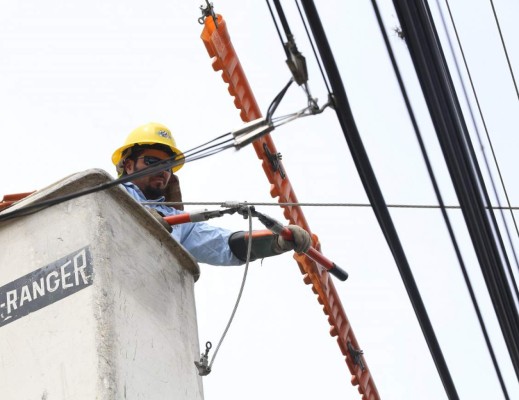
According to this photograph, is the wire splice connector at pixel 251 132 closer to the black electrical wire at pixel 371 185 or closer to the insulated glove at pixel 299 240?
the black electrical wire at pixel 371 185

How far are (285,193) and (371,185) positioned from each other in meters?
4.68

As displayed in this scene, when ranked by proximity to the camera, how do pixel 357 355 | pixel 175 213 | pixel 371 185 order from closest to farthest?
pixel 371 185 < pixel 175 213 < pixel 357 355

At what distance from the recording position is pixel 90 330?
209 inches

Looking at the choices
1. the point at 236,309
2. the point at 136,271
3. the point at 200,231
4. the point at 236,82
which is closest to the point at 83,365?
the point at 136,271

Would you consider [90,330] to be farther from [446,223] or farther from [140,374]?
[446,223]

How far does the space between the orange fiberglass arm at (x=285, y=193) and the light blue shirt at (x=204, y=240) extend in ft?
2.89

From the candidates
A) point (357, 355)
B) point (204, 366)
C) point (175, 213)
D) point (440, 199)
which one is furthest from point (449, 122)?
point (357, 355)

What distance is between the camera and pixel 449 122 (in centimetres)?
504

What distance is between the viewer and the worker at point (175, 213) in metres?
7.17

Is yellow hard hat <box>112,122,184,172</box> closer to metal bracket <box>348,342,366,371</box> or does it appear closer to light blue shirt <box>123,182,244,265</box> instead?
light blue shirt <box>123,182,244,265</box>

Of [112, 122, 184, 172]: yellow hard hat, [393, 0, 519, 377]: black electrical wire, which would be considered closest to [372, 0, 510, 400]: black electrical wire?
[393, 0, 519, 377]: black electrical wire

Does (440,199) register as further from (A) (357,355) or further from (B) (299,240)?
(A) (357,355)

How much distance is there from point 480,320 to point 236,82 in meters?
3.86

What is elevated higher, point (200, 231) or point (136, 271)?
point (200, 231)
